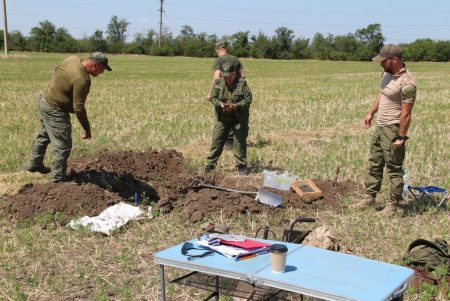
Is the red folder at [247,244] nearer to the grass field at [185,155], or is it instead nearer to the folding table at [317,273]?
the folding table at [317,273]

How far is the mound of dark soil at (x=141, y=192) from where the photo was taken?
7.01 meters

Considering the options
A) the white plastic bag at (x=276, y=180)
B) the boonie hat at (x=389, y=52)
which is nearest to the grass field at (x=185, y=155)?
the white plastic bag at (x=276, y=180)

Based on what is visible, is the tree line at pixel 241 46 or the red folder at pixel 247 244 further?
the tree line at pixel 241 46

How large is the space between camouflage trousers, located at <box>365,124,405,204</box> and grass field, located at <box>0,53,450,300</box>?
37 cm

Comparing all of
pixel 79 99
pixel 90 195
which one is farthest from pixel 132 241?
pixel 79 99

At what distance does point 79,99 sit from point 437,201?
495cm

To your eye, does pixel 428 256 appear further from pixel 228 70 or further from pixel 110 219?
pixel 228 70

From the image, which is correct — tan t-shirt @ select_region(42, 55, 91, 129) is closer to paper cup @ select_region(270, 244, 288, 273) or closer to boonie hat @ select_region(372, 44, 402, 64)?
boonie hat @ select_region(372, 44, 402, 64)

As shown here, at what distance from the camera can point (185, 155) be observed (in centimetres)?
1044

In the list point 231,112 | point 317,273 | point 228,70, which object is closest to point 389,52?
point 228,70

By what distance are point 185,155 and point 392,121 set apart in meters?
4.58

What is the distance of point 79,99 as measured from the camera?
7145mm

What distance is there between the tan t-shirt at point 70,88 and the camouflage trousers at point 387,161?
374cm

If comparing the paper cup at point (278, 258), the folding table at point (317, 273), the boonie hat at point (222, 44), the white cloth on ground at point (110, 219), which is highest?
the boonie hat at point (222, 44)
